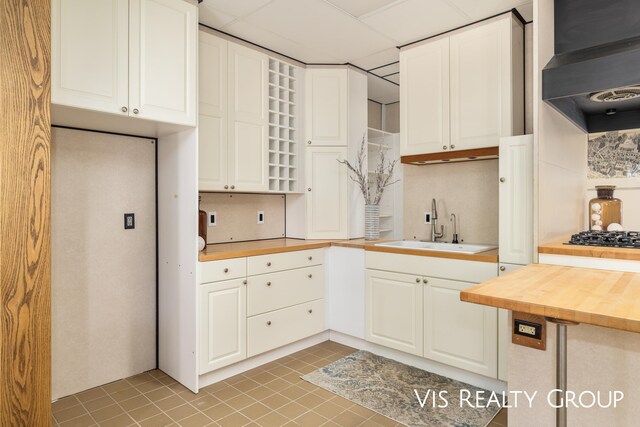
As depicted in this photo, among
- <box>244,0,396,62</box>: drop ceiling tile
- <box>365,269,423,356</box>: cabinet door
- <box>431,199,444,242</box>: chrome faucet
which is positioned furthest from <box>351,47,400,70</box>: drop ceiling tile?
<box>365,269,423,356</box>: cabinet door

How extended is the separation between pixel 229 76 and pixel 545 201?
2275mm

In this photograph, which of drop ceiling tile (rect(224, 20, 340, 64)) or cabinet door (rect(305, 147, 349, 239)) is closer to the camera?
drop ceiling tile (rect(224, 20, 340, 64))

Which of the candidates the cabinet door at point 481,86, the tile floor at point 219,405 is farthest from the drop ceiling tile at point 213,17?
the tile floor at point 219,405

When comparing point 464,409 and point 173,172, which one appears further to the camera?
point 173,172

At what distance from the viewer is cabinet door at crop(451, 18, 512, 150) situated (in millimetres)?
2596

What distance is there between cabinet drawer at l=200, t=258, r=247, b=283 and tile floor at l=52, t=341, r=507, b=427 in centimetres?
70

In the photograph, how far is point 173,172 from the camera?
2.58m

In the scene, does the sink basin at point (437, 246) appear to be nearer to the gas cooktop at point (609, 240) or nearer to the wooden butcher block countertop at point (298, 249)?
the wooden butcher block countertop at point (298, 249)

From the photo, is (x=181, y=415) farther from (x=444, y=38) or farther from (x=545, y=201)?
(x=444, y=38)

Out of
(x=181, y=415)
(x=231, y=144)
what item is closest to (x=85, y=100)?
(x=231, y=144)

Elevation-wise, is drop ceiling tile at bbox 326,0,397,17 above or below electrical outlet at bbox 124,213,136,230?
above

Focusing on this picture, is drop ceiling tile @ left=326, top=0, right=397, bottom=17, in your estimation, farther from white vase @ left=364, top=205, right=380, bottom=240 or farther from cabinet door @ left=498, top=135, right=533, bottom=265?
white vase @ left=364, top=205, right=380, bottom=240

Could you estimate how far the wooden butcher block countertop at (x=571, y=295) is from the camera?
105cm

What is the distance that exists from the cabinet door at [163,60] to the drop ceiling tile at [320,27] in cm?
55
